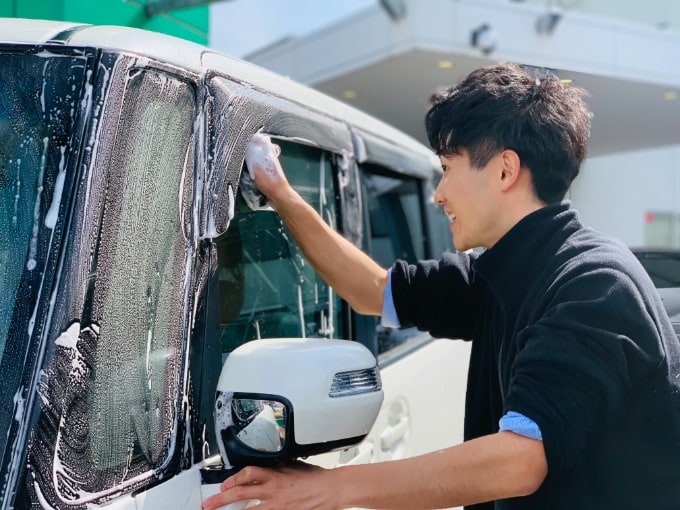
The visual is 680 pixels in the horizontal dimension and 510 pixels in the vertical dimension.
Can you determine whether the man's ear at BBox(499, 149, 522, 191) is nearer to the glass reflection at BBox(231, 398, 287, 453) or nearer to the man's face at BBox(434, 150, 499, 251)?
the man's face at BBox(434, 150, 499, 251)

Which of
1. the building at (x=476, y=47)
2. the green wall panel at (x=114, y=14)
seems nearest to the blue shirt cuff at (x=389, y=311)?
the green wall panel at (x=114, y=14)

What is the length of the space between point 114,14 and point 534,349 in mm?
4150

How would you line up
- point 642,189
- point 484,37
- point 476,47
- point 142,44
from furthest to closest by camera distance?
1. point 642,189
2. point 476,47
3. point 484,37
4. point 142,44

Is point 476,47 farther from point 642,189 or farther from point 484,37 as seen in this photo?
point 642,189

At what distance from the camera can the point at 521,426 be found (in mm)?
1200

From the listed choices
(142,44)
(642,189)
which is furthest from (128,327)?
(642,189)

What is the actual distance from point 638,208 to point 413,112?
7.01 meters

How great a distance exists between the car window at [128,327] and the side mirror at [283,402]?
142 millimetres

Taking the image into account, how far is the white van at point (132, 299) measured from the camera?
114 cm

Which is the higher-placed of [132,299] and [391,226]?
[391,226]

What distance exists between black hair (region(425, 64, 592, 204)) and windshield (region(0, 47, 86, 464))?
0.76 m

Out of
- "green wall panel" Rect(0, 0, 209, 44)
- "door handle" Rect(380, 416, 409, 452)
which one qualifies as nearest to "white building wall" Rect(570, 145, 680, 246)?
"green wall panel" Rect(0, 0, 209, 44)

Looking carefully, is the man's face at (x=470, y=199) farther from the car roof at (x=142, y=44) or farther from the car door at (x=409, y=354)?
the car door at (x=409, y=354)

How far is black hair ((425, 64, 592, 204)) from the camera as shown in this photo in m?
1.48
